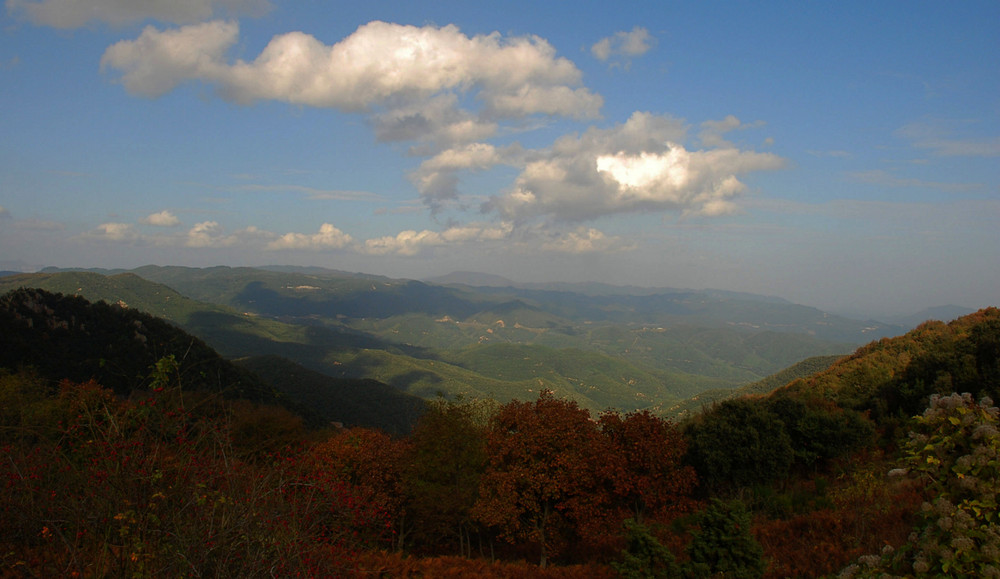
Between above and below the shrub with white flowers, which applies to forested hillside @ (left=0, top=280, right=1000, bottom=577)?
below

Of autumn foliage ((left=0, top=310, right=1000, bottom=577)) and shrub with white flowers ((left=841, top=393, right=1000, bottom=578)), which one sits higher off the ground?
shrub with white flowers ((left=841, top=393, right=1000, bottom=578))

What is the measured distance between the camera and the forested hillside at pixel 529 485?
533 centimetres

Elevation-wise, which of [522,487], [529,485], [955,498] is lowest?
[522,487]

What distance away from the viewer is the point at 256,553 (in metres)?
5.82

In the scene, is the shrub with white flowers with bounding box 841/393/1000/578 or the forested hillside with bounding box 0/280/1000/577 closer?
the shrub with white flowers with bounding box 841/393/1000/578

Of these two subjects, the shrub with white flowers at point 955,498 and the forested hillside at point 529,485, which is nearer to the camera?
the shrub with white flowers at point 955,498

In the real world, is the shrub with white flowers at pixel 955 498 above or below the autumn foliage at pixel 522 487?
above

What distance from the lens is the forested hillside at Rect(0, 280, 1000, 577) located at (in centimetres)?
533

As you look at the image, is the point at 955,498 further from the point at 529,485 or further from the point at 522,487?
the point at 522,487

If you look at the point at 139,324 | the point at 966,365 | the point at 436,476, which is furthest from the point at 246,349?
the point at 966,365

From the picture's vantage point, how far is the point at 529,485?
706 inches

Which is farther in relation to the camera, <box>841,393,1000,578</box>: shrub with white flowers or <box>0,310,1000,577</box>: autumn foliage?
<box>0,310,1000,577</box>: autumn foliage

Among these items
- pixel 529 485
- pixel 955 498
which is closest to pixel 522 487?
pixel 529 485

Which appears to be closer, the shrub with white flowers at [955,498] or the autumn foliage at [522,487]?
the shrub with white flowers at [955,498]
